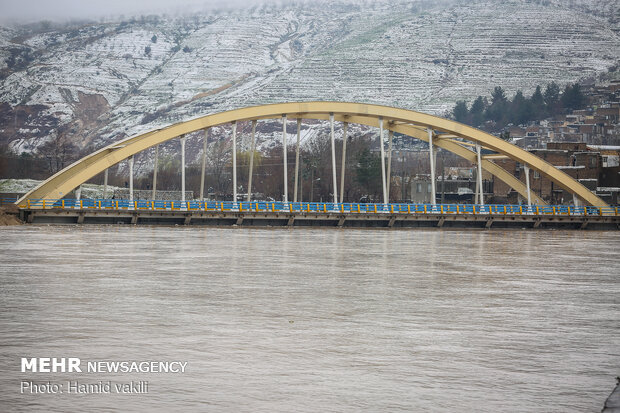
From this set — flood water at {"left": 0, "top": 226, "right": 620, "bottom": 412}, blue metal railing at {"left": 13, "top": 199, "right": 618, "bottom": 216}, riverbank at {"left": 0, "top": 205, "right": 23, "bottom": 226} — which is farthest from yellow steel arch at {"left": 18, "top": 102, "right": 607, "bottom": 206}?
flood water at {"left": 0, "top": 226, "right": 620, "bottom": 412}

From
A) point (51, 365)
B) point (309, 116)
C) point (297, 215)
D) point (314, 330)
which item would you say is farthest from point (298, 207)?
point (51, 365)

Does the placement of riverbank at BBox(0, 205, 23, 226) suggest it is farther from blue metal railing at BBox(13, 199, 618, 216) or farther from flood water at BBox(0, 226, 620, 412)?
flood water at BBox(0, 226, 620, 412)

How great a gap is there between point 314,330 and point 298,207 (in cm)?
5588

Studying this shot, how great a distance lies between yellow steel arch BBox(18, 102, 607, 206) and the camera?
2638 inches

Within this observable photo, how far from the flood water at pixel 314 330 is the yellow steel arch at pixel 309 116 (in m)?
27.9

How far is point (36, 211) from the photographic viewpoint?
2557 inches

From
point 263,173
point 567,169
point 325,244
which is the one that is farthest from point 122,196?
point 325,244

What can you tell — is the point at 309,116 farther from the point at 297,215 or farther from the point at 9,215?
the point at 9,215

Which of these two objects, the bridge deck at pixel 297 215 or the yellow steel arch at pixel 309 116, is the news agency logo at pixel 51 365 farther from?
the yellow steel arch at pixel 309 116

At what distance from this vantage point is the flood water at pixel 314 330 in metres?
13.3

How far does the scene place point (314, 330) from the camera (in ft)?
62.1

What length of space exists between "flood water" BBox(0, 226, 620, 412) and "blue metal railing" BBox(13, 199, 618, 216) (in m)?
28.5

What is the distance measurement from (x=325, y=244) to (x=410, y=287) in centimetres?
2291

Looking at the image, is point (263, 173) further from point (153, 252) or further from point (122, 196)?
point (153, 252)
